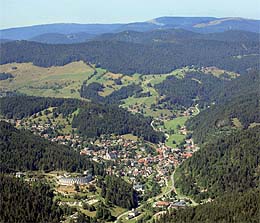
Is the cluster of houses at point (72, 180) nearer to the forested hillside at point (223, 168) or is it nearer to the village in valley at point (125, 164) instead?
the village in valley at point (125, 164)

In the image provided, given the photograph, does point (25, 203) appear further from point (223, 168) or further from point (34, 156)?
point (223, 168)

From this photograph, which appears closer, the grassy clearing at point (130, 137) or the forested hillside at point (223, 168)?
the forested hillside at point (223, 168)

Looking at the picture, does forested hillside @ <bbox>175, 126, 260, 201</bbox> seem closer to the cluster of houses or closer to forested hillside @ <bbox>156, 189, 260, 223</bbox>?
forested hillside @ <bbox>156, 189, 260, 223</bbox>

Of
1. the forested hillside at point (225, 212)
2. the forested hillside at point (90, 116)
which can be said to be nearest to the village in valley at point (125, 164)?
the forested hillside at point (90, 116)

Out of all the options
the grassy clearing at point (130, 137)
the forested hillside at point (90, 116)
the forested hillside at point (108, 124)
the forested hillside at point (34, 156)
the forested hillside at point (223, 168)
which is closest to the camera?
the forested hillside at point (223, 168)

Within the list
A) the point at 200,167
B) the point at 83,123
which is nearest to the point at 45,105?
the point at 83,123

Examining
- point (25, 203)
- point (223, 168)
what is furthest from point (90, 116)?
point (25, 203)

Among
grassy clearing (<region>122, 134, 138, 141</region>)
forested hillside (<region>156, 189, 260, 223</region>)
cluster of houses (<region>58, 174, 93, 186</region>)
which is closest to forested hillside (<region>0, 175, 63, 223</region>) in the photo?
cluster of houses (<region>58, 174, 93, 186</region>)

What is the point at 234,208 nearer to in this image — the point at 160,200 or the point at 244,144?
the point at 160,200
